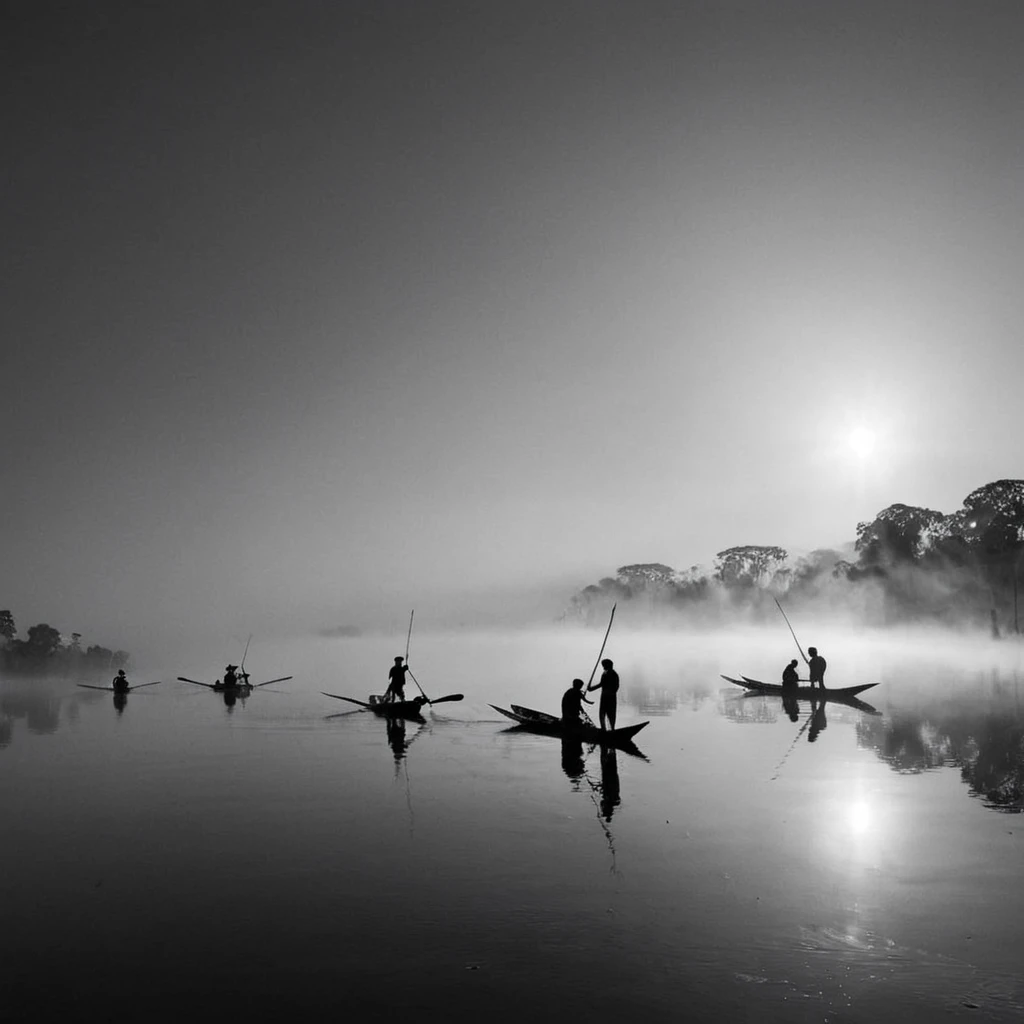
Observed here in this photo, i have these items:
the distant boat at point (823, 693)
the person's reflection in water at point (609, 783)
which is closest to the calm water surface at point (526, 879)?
the person's reflection in water at point (609, 783)

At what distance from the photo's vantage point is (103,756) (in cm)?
2448

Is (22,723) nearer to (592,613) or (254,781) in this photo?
(254,781)

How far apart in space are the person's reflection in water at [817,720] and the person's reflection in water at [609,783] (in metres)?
6.89

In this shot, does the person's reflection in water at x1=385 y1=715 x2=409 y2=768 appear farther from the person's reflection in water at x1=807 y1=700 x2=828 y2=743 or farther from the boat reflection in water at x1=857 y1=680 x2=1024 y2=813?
the boat reflection in water at x1=857 y1=680 x2=1024 y2=813

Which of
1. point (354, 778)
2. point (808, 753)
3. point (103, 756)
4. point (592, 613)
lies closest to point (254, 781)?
point (354, 778)

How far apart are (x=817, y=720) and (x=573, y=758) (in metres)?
12.4

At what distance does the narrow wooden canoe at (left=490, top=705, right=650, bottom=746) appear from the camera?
75.1 feet

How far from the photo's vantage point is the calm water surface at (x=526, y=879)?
767 cm

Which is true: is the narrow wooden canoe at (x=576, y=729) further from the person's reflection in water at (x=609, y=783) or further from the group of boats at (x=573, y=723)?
the person's reflection in water at (x=609, y=783)

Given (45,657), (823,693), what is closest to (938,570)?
(823,693)

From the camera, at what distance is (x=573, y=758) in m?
21.6

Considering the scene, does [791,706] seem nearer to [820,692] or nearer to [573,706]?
[820,692]

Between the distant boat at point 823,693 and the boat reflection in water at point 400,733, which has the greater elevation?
the distant boat at point 823,693

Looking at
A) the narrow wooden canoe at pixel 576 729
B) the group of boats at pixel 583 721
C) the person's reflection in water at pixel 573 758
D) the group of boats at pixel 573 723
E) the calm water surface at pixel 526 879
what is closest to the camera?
the calm water surface at pixel 526 879
